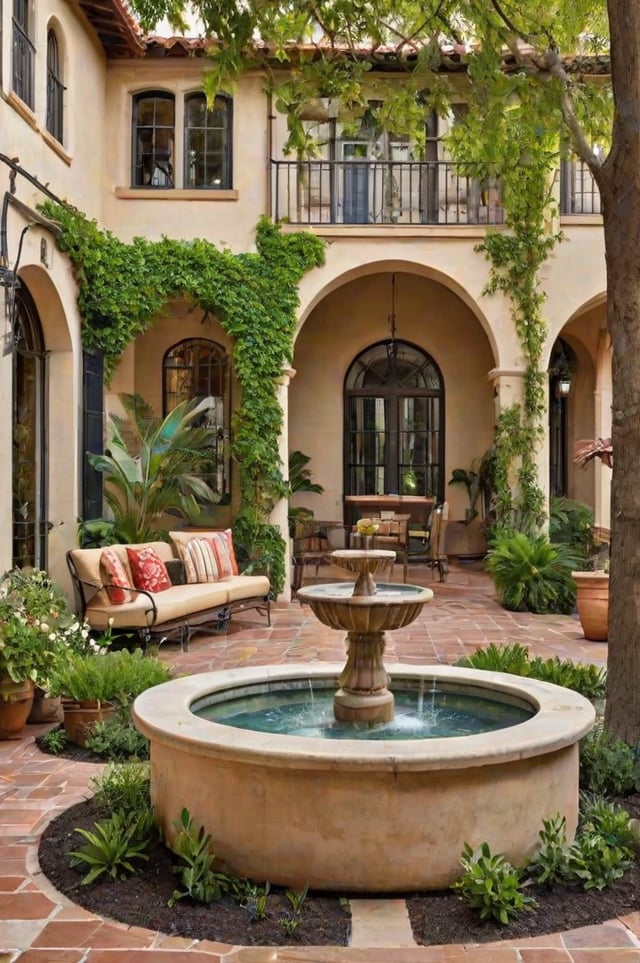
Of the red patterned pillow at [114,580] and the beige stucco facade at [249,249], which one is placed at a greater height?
the beige stucco facade at [249,249]

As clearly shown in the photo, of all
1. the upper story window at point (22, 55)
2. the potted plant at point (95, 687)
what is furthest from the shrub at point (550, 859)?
the upper story window at point (22, 55)

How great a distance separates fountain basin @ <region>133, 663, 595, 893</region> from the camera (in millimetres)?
3572

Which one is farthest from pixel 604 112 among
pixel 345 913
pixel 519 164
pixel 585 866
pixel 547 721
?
pixel 345 913

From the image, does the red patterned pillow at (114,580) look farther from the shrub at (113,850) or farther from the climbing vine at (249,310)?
the shrub at (113,850)

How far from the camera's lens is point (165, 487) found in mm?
11281

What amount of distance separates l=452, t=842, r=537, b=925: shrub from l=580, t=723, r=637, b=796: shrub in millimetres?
1330

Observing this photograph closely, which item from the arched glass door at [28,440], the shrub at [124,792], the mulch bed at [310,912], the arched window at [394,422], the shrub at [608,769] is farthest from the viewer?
the arched window at [394,422]

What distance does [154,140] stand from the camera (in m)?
12.6

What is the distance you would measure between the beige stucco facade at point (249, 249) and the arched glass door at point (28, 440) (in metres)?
0.09

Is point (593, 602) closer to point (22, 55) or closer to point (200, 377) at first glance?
point (200, 377)

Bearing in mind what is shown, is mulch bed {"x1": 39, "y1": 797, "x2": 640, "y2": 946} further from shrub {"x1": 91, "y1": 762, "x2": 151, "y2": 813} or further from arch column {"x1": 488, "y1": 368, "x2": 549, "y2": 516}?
arch column {"x1": 488, "y1": 368, "x2": 549, "y2": 516}

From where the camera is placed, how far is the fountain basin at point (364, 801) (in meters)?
3.57

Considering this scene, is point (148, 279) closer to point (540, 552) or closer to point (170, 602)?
point (170, 602)

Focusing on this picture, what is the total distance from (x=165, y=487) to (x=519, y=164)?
6.19m
